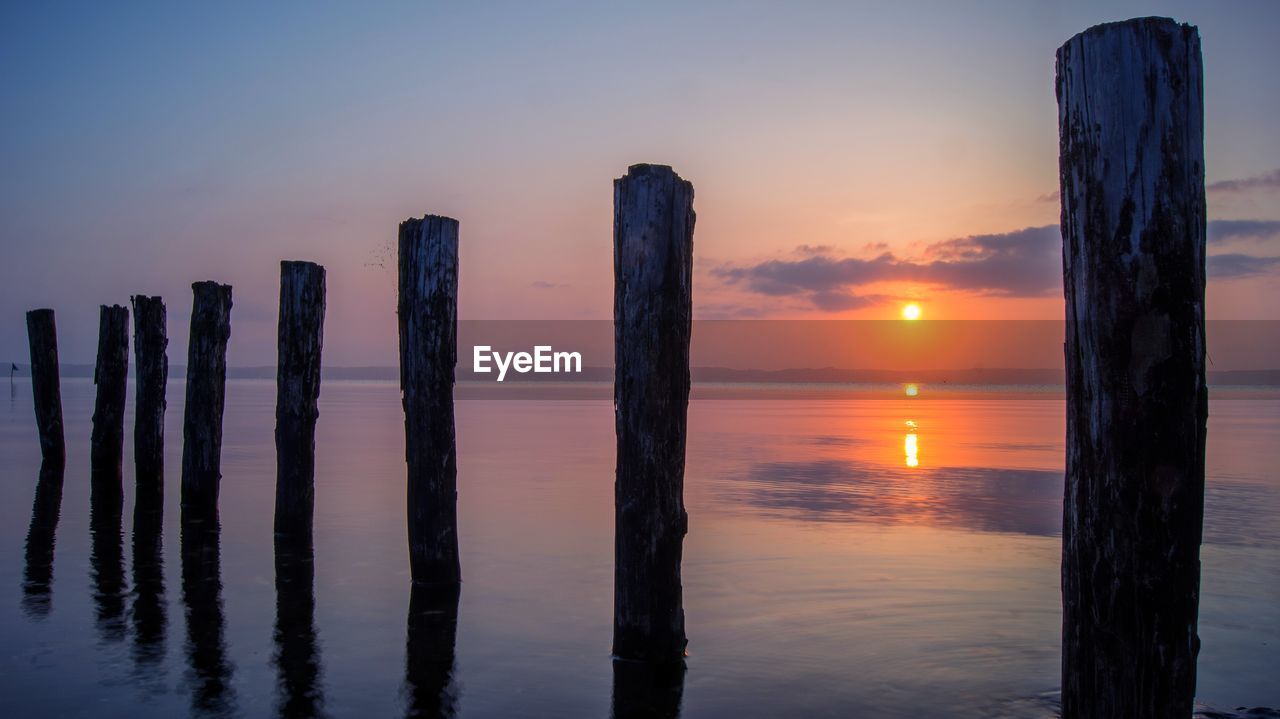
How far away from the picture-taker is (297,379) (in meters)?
9.01

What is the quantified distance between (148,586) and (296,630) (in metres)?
1.85

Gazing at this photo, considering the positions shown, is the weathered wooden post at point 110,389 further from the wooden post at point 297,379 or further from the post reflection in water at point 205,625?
the wooden post at point 297,379

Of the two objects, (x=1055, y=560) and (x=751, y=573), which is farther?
(x=1055, y=560)

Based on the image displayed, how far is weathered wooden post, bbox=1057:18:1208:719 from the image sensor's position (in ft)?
11.1

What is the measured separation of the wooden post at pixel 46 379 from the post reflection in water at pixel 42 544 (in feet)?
1.10

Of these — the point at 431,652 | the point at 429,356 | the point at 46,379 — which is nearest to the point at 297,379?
the point at 429,356

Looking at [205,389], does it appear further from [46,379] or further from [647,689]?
[647,689]

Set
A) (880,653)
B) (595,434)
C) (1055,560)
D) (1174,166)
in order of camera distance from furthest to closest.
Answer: (595,434) < (1055,560) < (880,653) < (1174,166)

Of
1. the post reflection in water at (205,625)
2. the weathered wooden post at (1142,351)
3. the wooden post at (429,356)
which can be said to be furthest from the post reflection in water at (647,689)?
the weathered wooden post at (1142,351)

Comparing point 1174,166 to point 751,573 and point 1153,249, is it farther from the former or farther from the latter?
point 751,573

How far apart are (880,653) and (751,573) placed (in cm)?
262

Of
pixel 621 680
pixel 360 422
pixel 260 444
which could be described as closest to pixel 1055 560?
pixel 621 680

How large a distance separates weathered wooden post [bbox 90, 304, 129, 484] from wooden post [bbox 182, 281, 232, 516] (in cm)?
305

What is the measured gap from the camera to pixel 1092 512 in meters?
3.51
